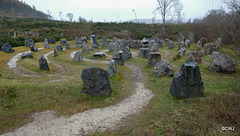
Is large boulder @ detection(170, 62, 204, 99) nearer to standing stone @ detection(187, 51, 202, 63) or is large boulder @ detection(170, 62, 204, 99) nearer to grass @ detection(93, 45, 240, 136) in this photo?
grass @ detection(93, 45, 240, 136)

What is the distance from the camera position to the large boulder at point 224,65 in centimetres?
1283

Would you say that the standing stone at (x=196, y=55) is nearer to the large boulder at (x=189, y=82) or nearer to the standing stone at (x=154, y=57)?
the standing stone at (x=154, y=57)

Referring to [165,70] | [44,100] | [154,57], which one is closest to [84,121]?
[44,100]

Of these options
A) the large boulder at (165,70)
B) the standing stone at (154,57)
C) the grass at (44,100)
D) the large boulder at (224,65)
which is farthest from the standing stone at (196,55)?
the grass at (44,100)

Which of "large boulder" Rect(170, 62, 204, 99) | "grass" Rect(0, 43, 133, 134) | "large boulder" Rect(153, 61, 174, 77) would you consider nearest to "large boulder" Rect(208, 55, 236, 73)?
"large boulder" Rect(153, 61, 174, 77)

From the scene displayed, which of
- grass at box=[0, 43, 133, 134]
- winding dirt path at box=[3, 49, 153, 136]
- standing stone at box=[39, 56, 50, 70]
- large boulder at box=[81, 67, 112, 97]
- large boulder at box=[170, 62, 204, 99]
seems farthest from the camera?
standing stone at box=[39, 56, 50, 70]

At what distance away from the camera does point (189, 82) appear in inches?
336

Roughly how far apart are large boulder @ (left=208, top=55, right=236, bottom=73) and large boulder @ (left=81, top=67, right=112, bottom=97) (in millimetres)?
9811

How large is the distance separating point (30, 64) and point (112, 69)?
34.4ft

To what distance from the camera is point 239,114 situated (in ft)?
19.2

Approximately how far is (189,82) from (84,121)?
230 inches

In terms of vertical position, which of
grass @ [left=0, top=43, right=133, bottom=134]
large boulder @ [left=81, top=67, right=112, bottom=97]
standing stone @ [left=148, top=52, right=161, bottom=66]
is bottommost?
grass @ [left=0, top=43, right=133, bottom=134]

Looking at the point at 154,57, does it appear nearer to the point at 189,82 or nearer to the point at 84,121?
the point at 189,82

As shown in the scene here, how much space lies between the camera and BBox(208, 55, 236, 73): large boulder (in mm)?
12828
